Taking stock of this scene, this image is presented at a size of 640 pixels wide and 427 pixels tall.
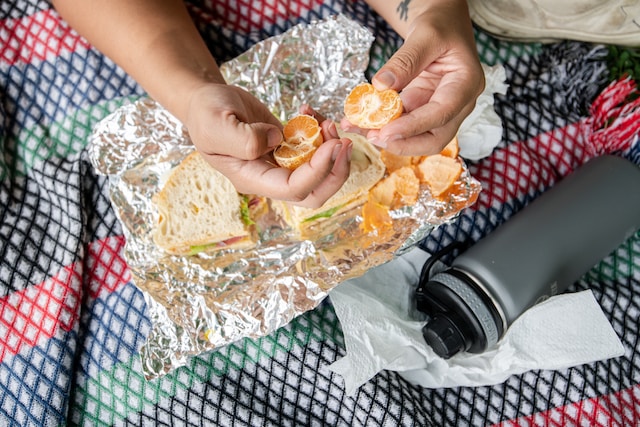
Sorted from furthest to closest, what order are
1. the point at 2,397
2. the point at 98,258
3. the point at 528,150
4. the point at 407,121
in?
the point at 528,150 → the point at 98,258 → the point at 2,397 → the point at 407,121

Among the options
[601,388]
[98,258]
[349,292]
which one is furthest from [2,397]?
[601,388]

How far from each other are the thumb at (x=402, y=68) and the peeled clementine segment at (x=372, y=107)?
0.7 inches

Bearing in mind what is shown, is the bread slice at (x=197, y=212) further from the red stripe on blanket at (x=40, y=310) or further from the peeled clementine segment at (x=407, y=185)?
the peeled clementine segment at (x=407, y=185)

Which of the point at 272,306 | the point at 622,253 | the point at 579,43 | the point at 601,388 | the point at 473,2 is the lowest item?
the point at 601,388

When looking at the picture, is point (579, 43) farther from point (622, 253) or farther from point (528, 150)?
point (622, 253)

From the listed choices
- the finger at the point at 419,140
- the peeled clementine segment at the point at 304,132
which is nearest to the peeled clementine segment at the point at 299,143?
the peeled clementine segment at the point at 304,132

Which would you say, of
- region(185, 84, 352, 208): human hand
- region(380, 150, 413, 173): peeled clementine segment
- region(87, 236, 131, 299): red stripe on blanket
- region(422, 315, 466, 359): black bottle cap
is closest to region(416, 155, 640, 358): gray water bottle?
region(422, 315, 466, 359): black bottle cap

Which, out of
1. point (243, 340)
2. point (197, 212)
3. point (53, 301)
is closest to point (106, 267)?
point (53, 301)

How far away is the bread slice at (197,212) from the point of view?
1045 mm

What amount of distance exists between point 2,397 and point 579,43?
1.42 metres

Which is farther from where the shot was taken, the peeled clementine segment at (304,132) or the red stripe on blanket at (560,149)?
the red stripe on blanket at (560,149)

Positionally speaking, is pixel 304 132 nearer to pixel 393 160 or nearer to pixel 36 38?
pixel 393 160

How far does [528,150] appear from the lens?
1.21 meters

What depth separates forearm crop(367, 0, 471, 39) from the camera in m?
0.97
